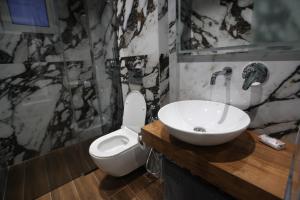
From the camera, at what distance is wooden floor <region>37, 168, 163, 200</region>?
146cm

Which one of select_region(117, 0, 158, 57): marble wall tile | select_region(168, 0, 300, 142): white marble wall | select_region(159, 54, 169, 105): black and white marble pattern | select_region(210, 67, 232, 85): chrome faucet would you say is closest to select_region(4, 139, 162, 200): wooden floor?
select_region(159, 54, 169, 105): black and white marble pattern

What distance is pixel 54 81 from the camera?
2.01 m

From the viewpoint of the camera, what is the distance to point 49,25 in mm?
1881

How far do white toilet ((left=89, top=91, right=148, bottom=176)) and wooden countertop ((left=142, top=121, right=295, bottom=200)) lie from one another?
0.64m

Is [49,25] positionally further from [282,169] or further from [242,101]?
[282,169]

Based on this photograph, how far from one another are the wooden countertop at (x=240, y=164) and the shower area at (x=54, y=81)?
1.43 m

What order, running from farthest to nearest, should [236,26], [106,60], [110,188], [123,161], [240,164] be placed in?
[106,60]
[110,188]
[123,161]
[236,26]
[240,164]

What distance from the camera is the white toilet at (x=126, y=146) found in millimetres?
1357

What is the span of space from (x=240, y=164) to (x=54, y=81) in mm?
2142

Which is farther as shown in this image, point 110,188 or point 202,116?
point 110,188

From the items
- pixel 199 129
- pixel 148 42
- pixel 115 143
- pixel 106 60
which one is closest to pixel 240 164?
pixel 199 129

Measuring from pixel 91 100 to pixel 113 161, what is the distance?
49.8 inches

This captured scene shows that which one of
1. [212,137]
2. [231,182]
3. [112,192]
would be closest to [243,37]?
[212,137]

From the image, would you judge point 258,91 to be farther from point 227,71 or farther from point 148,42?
point 148,42
